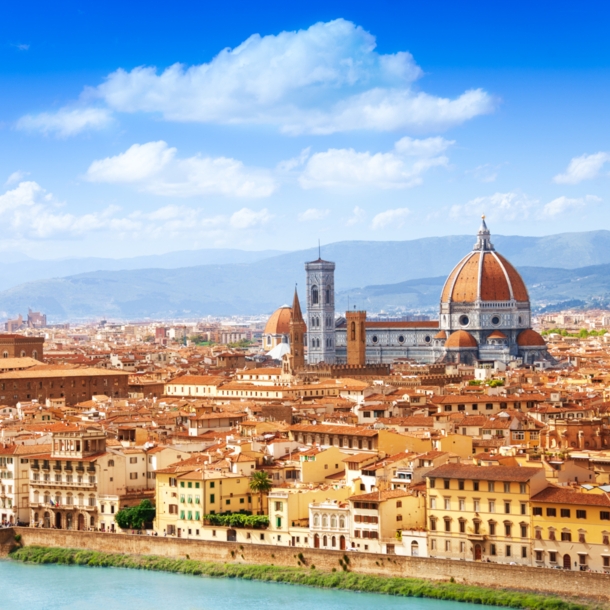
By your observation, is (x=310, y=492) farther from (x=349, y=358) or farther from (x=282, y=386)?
(x=349, y=358)

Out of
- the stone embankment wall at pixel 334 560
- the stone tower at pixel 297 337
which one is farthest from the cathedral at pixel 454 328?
the stone embankment wall at pixel 334 560

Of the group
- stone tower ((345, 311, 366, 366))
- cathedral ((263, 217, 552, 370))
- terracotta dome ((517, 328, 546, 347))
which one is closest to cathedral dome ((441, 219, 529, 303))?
cathedral ((263, 217, 552, 370))

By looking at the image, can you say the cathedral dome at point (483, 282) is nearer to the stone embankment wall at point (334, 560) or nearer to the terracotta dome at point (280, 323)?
the terracotta dome at point (280, 323)

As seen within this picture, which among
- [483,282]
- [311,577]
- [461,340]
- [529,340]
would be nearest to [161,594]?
[311,577]

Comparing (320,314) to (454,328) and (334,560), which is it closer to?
(454,328)

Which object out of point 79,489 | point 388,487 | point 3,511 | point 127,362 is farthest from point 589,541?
point 127,362

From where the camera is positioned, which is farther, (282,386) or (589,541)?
(282,386)
